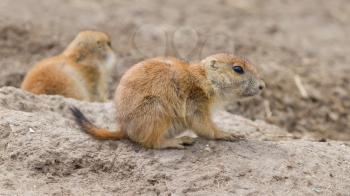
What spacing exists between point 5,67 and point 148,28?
2.93 metres

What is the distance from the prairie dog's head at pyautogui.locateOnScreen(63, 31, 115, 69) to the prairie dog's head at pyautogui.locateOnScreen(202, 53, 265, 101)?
325 centimetres

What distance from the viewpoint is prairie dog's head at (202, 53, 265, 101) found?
5.62 meters

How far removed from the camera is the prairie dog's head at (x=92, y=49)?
8.59 metres

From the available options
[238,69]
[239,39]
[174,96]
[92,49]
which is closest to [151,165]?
[174,96]

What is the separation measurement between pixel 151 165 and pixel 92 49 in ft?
12.3

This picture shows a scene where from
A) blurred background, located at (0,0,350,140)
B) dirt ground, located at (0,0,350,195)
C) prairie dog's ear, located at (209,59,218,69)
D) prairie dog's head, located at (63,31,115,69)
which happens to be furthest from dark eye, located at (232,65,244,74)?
prairie dog's head, located at (63,31,115,69)

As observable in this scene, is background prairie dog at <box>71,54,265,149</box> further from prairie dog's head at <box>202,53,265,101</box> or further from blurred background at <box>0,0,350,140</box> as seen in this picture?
blurred background at <box>0,0,350,140</box>

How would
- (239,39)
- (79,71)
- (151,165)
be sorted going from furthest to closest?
(239,39)
(79,71)
(151,165)

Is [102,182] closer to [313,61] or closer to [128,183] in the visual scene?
[128,183]

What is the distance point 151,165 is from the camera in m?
5.23

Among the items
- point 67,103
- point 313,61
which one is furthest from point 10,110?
point 313,61

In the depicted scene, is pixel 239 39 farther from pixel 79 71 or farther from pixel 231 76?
pixel 231 76

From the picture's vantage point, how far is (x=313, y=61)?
1091 centimetres

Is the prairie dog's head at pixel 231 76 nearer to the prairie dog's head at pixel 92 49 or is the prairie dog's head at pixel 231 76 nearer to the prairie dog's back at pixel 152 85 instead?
the prairie dog's back at pixel 152 85
